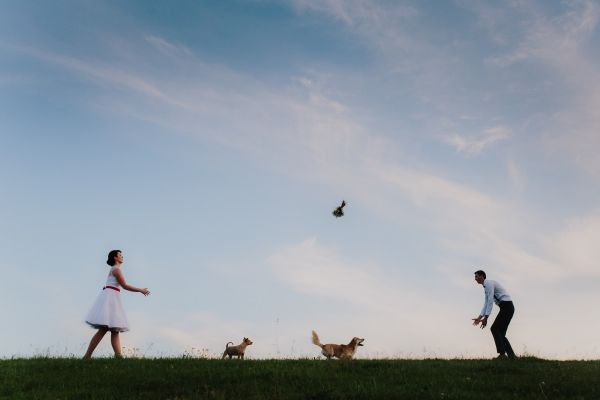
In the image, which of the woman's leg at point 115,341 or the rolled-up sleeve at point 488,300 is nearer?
the woman's leg at point 115,341

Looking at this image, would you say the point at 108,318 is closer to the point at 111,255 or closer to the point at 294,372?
the point at 111,255

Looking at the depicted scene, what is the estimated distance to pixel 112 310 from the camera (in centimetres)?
1570

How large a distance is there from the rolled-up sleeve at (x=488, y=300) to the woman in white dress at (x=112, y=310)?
30.8 ft

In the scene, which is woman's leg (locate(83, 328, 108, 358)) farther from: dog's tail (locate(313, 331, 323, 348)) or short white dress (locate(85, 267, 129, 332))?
A: dog's tail (locate(313, 331, 323, 348))

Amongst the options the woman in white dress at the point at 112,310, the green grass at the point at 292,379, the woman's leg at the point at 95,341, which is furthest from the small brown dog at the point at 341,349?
the woman's leg at the point at 95,341

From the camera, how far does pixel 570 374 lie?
44.4 ft

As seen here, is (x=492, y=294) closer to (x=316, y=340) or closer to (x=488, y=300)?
(x=488, y=300)

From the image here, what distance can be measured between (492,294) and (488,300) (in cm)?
22

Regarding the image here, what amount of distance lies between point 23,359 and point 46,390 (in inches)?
157

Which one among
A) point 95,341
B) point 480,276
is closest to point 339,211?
point 480,276

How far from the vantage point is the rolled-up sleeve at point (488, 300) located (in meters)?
17.0

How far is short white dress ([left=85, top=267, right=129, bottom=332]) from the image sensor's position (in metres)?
15.5

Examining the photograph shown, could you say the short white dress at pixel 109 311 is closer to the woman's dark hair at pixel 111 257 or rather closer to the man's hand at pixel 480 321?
the woman's dark hair at pixel 111 257

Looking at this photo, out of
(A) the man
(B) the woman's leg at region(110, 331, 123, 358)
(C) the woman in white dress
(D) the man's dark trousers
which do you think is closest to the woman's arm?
(C) the woman in white dress
